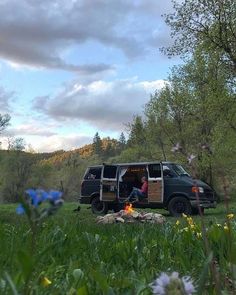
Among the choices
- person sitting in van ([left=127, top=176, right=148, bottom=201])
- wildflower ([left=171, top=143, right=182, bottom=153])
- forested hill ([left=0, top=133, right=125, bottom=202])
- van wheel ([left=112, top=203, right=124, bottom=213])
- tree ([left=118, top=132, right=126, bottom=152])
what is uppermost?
tree ([left=118, top=132, right=126, bottom=152])

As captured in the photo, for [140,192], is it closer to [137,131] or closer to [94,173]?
[94,173]

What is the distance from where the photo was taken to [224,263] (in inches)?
141

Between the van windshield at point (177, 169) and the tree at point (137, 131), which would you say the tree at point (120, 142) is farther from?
the van windshield at point (177, 169)

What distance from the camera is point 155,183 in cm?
2338

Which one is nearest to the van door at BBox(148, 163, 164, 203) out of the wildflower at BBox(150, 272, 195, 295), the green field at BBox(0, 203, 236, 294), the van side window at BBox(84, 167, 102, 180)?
the van side window at BBox(84, 167, 102, 180)

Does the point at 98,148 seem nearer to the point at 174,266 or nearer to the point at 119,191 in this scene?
the point at 119,191

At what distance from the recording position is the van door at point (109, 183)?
79.9 feet

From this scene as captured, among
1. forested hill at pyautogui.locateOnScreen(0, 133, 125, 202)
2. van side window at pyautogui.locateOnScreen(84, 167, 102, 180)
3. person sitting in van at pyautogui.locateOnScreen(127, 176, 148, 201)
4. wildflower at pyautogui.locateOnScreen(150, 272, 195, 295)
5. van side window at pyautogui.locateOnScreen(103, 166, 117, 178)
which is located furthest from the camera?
forested hill at pyautogui.locateOnScreen(0, 133, 125, 202)

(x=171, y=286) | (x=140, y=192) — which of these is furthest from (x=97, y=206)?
(x=171, y=286)

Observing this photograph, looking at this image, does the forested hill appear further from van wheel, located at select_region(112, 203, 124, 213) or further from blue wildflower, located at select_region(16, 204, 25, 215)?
blue wildflower, located at select_region(16, 204, 25, 215)

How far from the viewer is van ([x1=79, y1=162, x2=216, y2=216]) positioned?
2272 cm

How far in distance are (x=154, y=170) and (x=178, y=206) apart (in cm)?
209

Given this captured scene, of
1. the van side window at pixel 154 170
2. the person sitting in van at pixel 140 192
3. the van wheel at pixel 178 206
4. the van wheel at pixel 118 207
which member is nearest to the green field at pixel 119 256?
the van wheel at pixel 178 206

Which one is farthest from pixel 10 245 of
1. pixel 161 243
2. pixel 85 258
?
pixel 161 243
